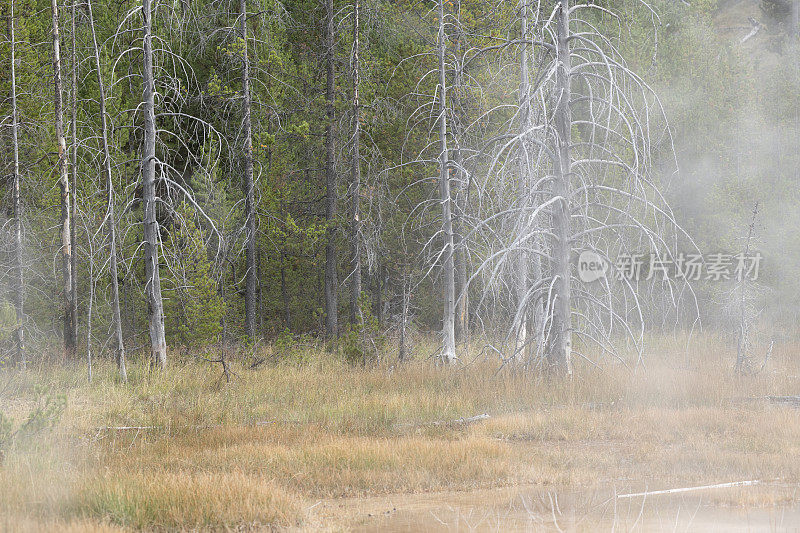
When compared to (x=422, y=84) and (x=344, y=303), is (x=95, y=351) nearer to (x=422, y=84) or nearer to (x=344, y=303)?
(x=344, y=303)

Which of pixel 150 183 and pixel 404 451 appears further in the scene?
pixel 150 183

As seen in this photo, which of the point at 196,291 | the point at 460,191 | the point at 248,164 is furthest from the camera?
the point at 248,164

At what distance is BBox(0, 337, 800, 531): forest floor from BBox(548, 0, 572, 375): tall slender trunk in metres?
0.79

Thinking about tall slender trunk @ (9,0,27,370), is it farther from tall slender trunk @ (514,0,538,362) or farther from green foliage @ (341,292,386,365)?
tall slender trunk @ (514,0,538,362)

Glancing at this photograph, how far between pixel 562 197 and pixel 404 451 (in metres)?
→ 5.05

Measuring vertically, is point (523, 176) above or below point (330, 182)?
below

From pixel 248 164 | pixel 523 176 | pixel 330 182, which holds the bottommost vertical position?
pixel 523 176

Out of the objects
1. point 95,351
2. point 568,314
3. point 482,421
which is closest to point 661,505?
point 482,421

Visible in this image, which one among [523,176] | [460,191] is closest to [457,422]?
[523,176]

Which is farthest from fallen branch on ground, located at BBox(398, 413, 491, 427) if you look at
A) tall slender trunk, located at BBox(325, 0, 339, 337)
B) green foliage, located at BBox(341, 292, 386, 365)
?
A: tall slender trunk, located at BBox(325, 0, 339, 337)

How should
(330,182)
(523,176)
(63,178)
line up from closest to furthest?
(523,176), (63,178), (330,182)

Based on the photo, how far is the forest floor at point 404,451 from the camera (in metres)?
6.91

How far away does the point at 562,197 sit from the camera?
1182 cm

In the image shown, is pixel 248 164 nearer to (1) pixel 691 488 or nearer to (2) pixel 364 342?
(2) pixel 364 342
